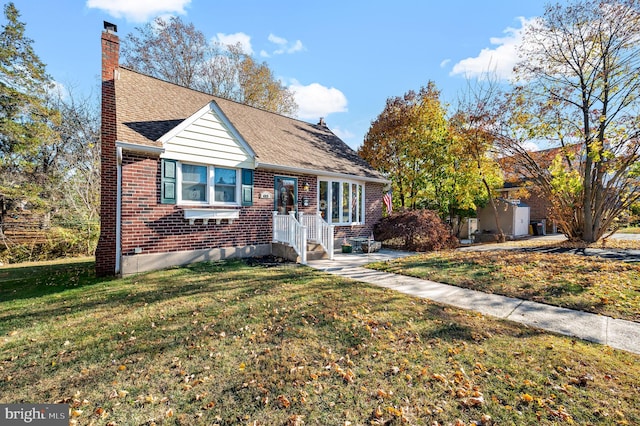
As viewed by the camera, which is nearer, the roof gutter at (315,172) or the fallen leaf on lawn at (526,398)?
the fallen leaf on lawn at (526,398)

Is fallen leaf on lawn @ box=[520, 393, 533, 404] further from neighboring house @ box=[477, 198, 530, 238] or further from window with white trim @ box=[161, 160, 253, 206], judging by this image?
neighboring house @ box=[477, 198, 530, 238]

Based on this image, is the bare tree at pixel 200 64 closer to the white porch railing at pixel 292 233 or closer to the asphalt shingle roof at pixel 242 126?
the asphalt shingle roof at pixel 242 126

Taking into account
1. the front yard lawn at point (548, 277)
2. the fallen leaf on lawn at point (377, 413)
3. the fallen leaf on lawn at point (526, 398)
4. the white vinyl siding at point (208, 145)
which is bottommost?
the fallen leaf on lawn at point (377, 413)

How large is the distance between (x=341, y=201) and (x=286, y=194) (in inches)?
108

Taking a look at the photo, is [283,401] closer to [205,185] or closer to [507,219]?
[205,185]

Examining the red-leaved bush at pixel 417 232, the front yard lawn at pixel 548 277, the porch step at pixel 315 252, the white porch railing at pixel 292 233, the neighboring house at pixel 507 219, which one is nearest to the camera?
the front yard lawn at pixel 548 277

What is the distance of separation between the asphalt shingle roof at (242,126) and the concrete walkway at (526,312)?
5.95 meters

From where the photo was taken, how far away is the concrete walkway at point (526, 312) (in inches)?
155

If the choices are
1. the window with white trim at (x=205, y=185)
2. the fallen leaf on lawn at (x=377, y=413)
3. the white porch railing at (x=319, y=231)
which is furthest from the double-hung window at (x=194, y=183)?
the fallen leaf on lawn at (x=377, y=413)

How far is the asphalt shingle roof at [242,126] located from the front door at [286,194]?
2.28 feet

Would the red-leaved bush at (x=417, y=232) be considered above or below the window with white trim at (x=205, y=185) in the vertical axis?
below

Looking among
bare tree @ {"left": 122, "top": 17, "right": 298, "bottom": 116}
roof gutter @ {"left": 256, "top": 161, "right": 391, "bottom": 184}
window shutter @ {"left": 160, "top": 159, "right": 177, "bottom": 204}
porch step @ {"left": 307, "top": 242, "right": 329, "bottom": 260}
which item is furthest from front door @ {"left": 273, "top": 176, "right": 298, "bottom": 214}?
bare tree @ {"left": 122, "top": 17, "right": 298, "bottom": 116}

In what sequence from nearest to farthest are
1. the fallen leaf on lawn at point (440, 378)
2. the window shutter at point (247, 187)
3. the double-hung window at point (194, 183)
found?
the fallen leaf on lawn at point (440, 378)
the double-hung window at point (194, 183)
the window shutter at point (247, 187)

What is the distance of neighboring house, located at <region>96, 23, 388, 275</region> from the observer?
7566mm
